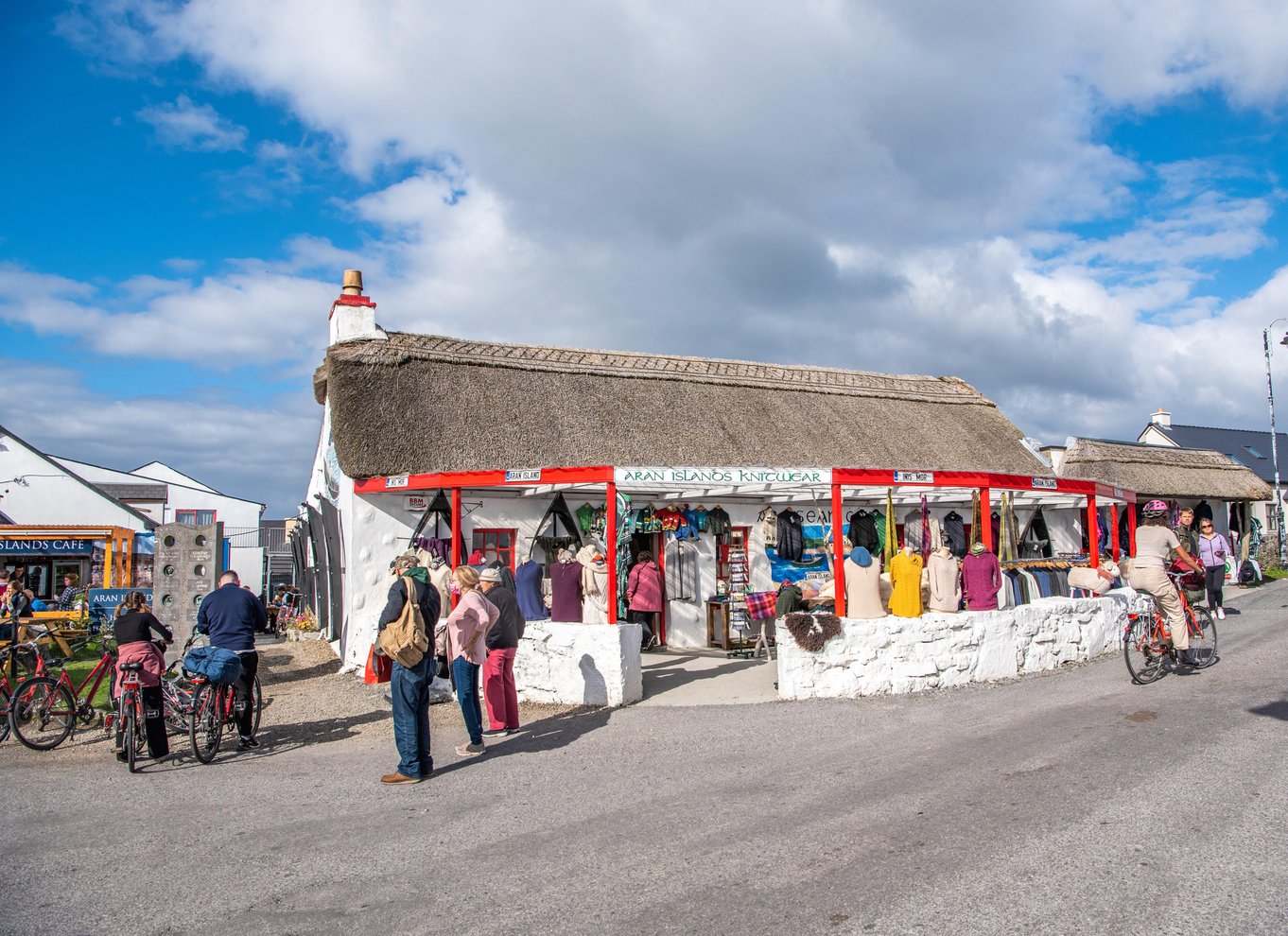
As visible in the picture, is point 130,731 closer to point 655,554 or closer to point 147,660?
point 147,660

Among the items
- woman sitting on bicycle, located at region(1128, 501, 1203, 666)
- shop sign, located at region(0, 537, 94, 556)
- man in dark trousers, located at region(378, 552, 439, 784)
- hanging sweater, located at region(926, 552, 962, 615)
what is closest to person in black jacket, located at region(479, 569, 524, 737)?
man in dark trousers, located at region(378, 552, 439, 784)

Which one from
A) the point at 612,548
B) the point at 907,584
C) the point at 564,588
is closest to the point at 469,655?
the point at 612,548

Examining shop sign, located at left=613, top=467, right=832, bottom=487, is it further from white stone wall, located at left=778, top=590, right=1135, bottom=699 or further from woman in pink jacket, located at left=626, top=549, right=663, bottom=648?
woman in pink jacket, located at left=626, top=549, right=663, bottom=648

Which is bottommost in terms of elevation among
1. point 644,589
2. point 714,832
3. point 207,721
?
point 714,832

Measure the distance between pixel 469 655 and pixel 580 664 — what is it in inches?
89.3

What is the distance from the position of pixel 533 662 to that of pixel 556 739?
1.94 metres

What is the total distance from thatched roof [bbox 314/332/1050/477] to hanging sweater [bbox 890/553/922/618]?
18.0 feet

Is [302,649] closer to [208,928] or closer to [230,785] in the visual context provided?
[230,785]

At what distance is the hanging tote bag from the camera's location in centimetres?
688

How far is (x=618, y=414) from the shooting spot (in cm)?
1561

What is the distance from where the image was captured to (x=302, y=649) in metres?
16.1

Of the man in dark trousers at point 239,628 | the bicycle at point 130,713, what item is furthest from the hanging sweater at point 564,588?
the bicycle at point 130,713

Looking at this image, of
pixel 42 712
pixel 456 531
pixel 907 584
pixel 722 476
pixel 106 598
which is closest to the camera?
pixel 42 712

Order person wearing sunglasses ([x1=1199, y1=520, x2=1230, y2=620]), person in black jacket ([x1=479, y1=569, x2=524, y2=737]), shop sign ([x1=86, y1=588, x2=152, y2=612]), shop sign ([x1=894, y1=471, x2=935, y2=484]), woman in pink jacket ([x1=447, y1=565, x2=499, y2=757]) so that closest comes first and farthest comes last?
woman in pink jacket ([x1=447, y1=565, x2=499, y2=757]) → person in black jacket ([x1=479, y1=569, x2=524, y2=737]) → shop sign ([x1=894, y1=471, x2=935, y2=484]) → person wearing sunglasses ([x1=1199, y1=520, x2=1230, y2=620]) → shop sign ([x1=86, y1=588, x2=152, y2=612])
